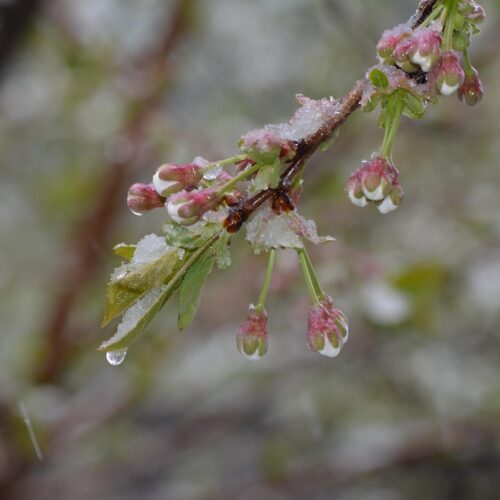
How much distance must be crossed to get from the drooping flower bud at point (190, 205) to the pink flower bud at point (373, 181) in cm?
15

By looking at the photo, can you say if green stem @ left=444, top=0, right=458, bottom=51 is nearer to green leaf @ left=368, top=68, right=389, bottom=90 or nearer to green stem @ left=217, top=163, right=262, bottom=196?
green leaf @ left=368, top=68, right=389, bottom=90

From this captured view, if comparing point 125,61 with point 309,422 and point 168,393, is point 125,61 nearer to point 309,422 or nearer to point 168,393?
point 168,393

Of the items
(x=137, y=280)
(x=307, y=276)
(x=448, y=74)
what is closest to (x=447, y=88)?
(x=448, y=74)

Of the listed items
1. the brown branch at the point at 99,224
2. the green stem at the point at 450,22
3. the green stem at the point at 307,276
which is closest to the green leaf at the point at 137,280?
the green stem at the point at 307,276

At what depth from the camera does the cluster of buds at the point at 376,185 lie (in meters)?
0.72

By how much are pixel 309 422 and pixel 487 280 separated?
134 cm

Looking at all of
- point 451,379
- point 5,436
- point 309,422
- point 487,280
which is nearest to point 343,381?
point 309,422

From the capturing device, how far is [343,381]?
4.21 meters

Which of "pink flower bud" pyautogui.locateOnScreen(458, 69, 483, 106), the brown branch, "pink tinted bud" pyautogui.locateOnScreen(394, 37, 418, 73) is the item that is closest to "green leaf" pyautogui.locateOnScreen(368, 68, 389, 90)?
"pink tinted bud" pyautogui.locateOnScreen(394, 37, 418, 73)

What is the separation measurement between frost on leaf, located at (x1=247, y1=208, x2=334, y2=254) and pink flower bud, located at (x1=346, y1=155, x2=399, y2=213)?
2.6 inches

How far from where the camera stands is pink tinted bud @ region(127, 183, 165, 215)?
0.75 m

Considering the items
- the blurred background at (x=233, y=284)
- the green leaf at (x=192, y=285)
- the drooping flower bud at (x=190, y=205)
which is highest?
the blurred background at (x=233, y=284)

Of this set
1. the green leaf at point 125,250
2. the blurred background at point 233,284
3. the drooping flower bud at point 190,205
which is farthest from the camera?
the blurred background at point 233,284

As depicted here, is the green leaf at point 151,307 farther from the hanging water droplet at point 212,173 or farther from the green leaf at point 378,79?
the green leaf at point 378,79
